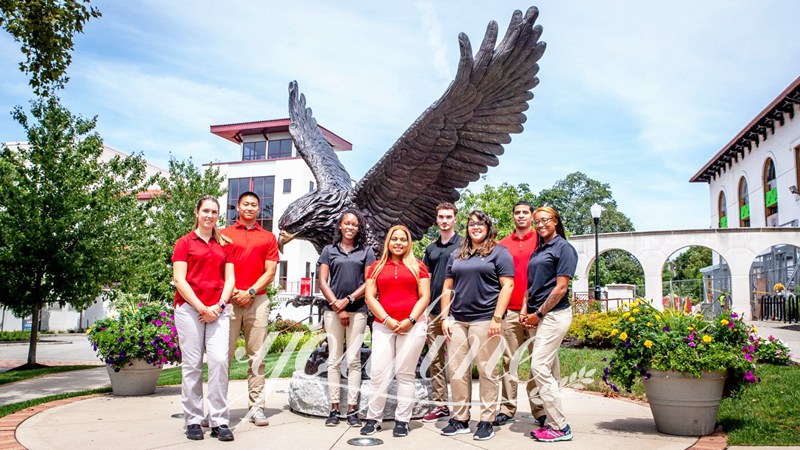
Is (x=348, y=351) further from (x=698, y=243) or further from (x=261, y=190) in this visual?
(x=261, y=190)

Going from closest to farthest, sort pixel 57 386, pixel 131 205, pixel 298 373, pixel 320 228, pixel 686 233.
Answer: pixel 298 373 → pixel 320 228 → pixel 57 386 → pixel 131 205 → pixel 686 233

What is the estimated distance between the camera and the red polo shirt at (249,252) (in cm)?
462

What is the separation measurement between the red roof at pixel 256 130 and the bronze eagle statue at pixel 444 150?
25.5 metres

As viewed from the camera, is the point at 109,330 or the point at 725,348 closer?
the point at 725,348

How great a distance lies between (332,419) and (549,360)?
183 centimetres

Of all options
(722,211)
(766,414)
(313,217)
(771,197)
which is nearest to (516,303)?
(313,217)

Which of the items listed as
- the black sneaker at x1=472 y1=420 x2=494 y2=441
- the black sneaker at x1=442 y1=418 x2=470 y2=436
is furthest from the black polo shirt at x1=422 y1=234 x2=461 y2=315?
the black sneaker at x1=472 y1=420 x2=494 y2=441

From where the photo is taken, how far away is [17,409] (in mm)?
5484

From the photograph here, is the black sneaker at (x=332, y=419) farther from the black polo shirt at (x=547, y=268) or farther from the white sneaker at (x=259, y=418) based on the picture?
the black polo shirt at (x=547, y=268)

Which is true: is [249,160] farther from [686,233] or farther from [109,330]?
[109,330]

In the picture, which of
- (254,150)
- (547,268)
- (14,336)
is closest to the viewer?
(547,268)

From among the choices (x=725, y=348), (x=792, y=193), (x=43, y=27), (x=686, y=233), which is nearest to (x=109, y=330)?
(x=43, y=27)

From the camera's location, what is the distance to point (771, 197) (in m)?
28.5

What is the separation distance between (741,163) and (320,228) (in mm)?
34273
